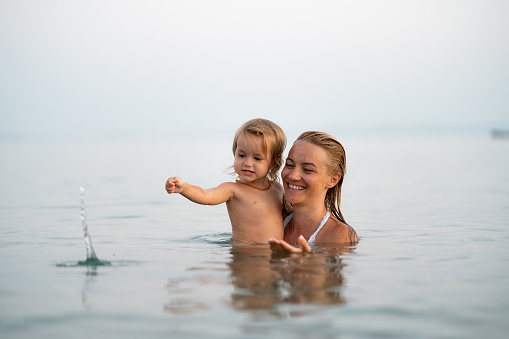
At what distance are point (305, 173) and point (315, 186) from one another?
0.53ft

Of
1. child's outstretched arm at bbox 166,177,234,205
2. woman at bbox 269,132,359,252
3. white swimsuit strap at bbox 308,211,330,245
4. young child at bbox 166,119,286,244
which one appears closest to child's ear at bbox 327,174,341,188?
woman at bbox 269,132,359,252

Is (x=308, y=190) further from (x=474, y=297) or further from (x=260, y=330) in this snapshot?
(x=260, y=330)

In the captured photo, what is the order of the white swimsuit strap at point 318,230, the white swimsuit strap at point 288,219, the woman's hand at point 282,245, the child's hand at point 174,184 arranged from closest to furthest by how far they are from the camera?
the woman's hand at point 282,245, the child's hand at point 174,184, the white swimsuit strap at point 318,230, the white swimsuit strap at point 288,219

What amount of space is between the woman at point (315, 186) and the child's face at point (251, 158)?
22cm

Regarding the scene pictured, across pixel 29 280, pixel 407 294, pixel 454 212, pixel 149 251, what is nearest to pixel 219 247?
pixel 149 251

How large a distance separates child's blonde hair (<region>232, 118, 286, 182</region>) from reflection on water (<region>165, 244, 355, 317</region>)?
946 mm

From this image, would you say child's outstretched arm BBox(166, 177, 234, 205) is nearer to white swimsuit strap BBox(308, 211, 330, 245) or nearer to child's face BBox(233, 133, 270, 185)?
child's face BBox(233, 133, 270, 185)

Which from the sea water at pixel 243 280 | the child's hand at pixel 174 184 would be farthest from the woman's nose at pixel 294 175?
the child's hand at pixel 174 184

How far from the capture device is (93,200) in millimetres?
12539

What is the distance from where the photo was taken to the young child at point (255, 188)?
6156mm

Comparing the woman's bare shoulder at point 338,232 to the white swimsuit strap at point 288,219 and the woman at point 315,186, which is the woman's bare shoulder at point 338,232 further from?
the white swimsuit strap at point 288,219

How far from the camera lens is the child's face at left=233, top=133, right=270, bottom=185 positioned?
6156 millimetres

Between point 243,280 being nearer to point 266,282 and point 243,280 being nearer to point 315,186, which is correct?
point 266,282

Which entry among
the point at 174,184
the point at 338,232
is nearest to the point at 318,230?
the point at 338,232
